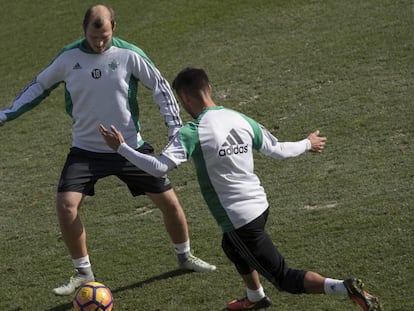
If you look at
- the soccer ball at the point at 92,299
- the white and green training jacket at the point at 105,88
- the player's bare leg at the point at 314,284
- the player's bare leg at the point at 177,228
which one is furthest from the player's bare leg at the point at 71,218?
the player's bare leg at the point at 314,284

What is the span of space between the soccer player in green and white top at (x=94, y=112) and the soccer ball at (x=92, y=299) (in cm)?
77

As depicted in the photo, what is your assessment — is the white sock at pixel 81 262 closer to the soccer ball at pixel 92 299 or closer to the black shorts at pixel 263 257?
the soccer ball at pixel 92 299

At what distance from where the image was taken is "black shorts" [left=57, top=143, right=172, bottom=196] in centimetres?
713

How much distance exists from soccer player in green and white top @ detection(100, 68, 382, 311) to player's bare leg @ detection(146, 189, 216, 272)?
1.30 m

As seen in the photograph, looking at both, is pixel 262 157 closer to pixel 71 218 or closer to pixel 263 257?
pixel 71 218

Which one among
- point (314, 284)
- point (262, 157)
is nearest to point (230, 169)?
point (314, 284)

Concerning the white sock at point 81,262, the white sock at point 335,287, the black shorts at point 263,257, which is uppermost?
the black shorts at point 263,257

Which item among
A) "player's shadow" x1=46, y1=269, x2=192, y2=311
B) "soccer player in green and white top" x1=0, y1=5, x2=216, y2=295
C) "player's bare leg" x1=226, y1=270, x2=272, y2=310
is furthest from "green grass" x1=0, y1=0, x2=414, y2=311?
"soccer player in green and white top" x1=0, y1=5, x2=216, y2=295

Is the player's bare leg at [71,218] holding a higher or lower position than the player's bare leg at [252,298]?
higher

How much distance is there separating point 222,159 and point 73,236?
1.81 m

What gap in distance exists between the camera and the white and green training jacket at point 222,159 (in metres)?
5.89

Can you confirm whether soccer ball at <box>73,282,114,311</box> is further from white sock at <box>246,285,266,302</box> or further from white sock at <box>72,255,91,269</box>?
white sock at <box>246,285,266,302</box>

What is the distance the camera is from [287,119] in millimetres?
11672

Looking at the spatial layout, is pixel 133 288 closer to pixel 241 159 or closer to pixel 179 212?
pixel 179 212
